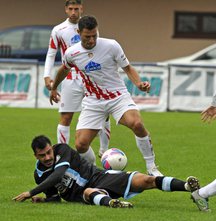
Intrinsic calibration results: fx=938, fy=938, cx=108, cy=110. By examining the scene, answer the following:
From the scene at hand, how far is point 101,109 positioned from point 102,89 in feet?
0.80

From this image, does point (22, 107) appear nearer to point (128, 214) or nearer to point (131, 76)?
point (131, 76)

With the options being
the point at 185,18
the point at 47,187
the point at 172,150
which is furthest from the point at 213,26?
the point at 47,187

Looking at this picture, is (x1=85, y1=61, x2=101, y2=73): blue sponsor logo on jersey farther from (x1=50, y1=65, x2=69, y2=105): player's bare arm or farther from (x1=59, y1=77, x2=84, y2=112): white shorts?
(x1=59, y1=77, x2=84, y2=112): white shorts

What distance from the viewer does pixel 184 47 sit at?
31.5 meters

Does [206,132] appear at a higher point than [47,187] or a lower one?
lower

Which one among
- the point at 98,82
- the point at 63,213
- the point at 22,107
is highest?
the point at 98,82

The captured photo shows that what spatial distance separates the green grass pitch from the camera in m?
8.70

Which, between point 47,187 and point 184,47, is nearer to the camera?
point 47,187

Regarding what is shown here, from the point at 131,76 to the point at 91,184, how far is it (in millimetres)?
1731

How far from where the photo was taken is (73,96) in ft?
41.3

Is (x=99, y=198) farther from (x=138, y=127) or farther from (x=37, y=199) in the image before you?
(x=138, y=127)

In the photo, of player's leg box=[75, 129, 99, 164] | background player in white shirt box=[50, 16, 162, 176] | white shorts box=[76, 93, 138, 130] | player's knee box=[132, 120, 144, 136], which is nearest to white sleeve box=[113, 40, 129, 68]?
background player in white shirt box=[50, 16, 162, 176]

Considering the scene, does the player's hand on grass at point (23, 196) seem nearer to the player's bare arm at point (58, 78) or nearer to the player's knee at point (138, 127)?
the player's knee at point (138, 127)

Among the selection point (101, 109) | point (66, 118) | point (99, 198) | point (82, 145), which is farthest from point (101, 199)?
point (66, 118)
